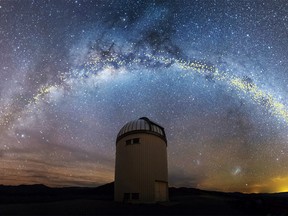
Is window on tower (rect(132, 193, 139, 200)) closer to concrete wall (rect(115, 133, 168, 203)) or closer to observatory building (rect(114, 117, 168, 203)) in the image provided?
observatory building (rect(114, 117, 168, 203))

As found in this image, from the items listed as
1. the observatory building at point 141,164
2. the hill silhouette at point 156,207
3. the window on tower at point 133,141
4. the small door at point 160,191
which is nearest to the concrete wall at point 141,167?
the observatory building at point 141,164

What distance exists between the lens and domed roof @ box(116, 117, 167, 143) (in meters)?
18.1

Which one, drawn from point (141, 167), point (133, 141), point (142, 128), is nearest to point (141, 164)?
point (141, 167)

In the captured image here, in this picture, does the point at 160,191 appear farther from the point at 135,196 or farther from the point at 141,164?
the point at 141,164

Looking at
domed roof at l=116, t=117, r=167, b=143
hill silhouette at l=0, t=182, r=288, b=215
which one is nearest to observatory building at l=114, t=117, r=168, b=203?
domed roof at l=116, t=117, r=167, b=143

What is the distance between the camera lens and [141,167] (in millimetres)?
17172

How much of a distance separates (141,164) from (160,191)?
304cm

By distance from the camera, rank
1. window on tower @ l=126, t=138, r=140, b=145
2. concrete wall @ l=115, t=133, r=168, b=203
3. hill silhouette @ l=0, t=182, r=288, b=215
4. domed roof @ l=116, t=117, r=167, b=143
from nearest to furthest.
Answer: hill silhouette @ l=0, t=182, r=288, b=215 → concrete wall @ l=115, t=133, r=168, b=203 → window on tower @ l=126, t=138, r=140, b=145 → domed roof @ l=116, t=117, r=167, b=143

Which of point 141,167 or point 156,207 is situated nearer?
point 156,207

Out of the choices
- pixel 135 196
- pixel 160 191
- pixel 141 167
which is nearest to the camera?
pixel 135 196

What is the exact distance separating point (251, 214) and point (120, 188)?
10.4m

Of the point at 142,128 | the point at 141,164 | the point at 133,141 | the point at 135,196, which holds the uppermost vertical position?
the point at 142,128

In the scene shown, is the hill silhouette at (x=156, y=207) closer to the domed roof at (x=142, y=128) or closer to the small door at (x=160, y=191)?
the small door at (x=160, y=191)

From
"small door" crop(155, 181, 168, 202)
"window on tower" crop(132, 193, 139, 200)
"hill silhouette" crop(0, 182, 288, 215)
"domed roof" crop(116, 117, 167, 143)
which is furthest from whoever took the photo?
"domed roof" crop(116, 117, 167, 143)
